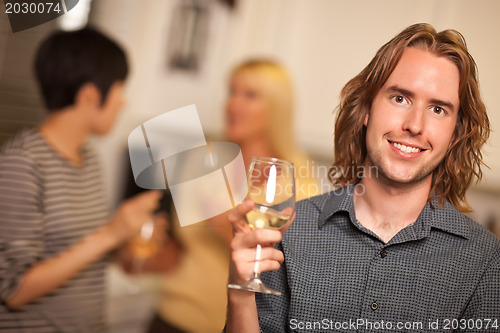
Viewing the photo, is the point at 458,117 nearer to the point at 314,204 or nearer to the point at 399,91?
the point at 399,91

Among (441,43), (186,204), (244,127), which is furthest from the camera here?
(244,127)

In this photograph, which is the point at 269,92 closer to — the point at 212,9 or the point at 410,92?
the point at 212,9

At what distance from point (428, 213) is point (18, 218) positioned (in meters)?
0.69

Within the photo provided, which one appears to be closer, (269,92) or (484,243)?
(484,243)

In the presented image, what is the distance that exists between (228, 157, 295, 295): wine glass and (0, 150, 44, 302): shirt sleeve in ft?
1.70

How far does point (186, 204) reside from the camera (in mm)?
1535

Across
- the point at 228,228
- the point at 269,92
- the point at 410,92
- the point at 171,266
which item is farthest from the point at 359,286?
the point at 171,266

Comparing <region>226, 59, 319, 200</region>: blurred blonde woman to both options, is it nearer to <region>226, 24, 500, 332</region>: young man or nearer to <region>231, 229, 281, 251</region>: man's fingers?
<region>226, 24, 500, 332</region>: young man

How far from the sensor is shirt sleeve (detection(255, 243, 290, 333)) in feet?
2.49

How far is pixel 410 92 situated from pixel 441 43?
0.25ft

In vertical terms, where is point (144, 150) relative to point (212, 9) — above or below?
below

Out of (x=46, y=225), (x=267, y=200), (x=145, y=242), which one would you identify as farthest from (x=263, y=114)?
(x=267, y=200)

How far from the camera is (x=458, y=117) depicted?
2.54 feet

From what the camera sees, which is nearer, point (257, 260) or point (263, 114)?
point (257, 260)
